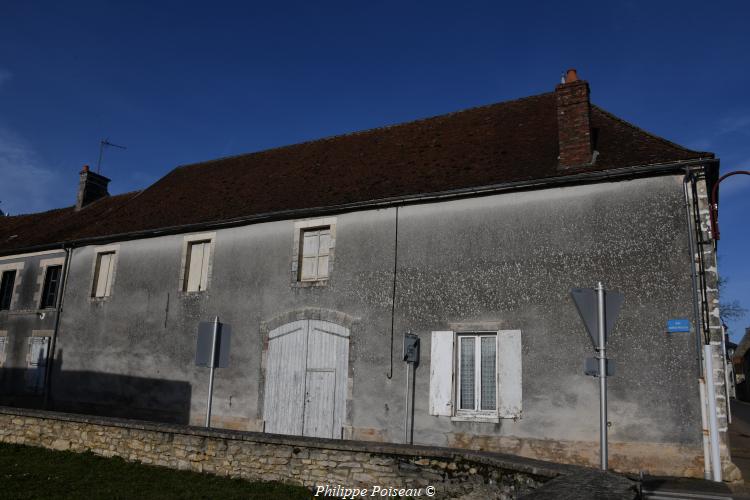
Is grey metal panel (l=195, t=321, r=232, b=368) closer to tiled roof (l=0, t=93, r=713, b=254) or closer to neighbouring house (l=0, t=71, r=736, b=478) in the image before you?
neighbouring house (l=0, t=71, r=736, b=478)

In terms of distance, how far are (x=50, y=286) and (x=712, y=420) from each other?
1668 cm

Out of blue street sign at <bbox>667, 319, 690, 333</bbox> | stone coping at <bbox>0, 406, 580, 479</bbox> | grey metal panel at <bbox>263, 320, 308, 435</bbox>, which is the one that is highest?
blue street sign at <bbox>667, 319, 690, 333</bbox>

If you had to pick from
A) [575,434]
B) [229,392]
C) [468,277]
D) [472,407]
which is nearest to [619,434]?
[575,434]

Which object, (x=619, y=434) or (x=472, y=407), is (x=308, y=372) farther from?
(x=619, y=434)

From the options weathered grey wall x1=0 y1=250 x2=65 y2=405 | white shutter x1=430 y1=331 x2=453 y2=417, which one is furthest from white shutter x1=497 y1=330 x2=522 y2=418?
weathered grey wall x1=0 y1=250 x2=65 y2=405

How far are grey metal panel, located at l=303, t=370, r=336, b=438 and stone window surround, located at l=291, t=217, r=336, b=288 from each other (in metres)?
1.82

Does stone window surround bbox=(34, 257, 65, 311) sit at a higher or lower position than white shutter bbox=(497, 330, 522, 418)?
higher

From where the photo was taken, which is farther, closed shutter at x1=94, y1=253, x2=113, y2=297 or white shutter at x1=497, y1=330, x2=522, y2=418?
closed shutter at x1=94, y1=253, x2=113, y2=297

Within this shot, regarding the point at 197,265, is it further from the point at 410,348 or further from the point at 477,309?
the point at 477,309

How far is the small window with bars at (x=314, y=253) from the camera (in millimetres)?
12719

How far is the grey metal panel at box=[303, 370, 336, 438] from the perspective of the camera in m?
11.7

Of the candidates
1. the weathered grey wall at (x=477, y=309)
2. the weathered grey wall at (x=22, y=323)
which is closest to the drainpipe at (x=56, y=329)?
the weathered grey wall at (x=22, y=323)

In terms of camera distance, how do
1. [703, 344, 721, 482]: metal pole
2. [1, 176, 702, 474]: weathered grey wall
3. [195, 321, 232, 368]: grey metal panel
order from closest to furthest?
[703, 344, 721, 482]: metal pole → [195, 321, 232, 368]: grey metal panel → [1, 176, 702, 474]: weathered grey wall

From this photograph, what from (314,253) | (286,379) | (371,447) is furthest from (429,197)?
(371,447)
